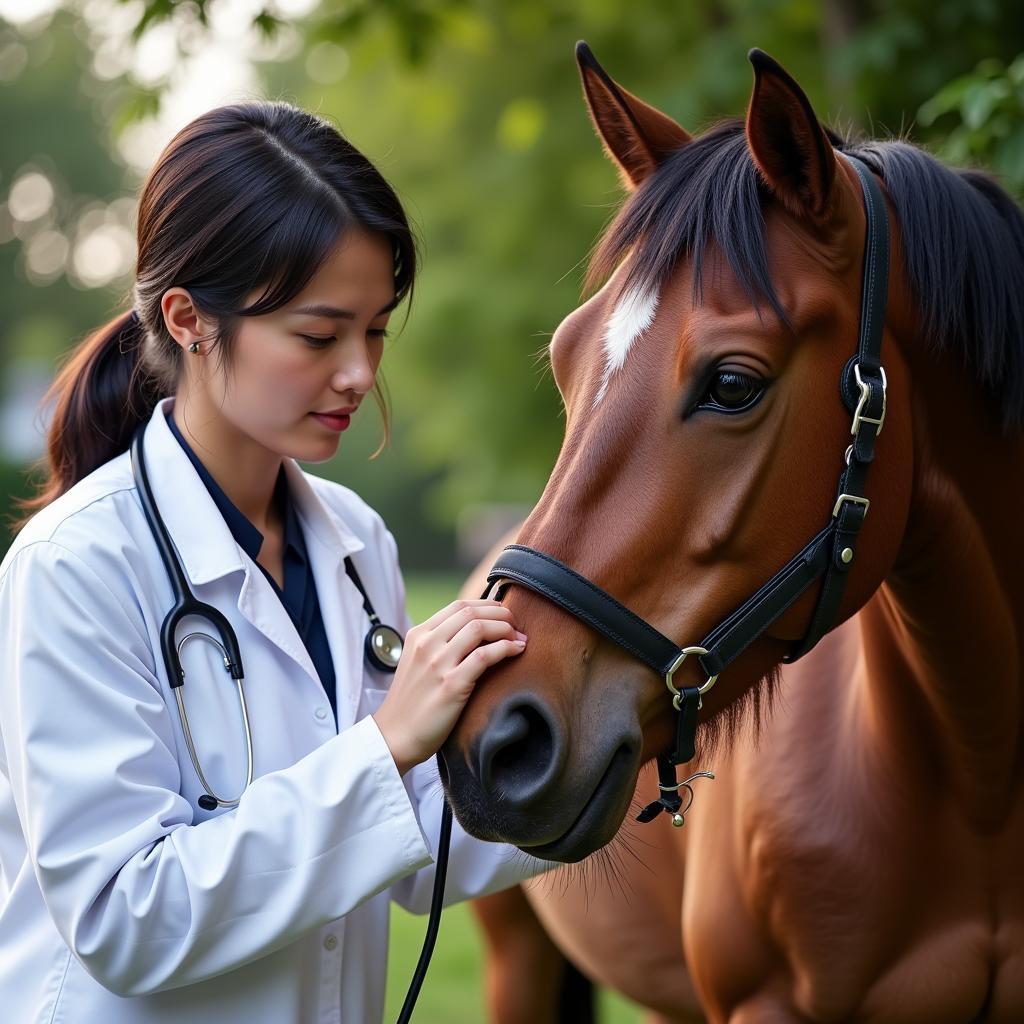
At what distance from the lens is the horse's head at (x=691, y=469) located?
168cm

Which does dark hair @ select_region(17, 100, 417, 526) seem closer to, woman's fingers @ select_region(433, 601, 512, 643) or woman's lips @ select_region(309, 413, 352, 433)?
woman's lips @ select_region(309, 413, 352, 433)

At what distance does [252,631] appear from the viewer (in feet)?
6.68

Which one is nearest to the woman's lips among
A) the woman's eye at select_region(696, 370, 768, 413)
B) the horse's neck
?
the woman's eye at select_region(696, 370, 768, 413)

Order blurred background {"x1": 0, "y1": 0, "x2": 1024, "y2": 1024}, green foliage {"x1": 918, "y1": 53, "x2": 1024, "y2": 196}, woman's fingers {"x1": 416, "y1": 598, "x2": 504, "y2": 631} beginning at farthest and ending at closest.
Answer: blurred background {"x1": 0, "y1": 0, "x2": 1024, "y2": 1024} → green foliage {"x1": 918, "y1": 53, "x2": 1024, "y2": 196} → woman's fingers {"x1": 416, "y1": 598, "x2": 504, "y2": 631}

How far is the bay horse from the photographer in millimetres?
1745

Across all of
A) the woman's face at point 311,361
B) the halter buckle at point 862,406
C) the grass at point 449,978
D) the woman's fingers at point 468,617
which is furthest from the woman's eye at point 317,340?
the grass at point 449,978

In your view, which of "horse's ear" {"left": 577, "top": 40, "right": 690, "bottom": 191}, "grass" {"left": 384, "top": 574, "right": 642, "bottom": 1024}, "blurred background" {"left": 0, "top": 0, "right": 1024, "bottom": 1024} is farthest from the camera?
"grass" {"left": 384, "top": 574, "right": 642, "bottom": 1024}

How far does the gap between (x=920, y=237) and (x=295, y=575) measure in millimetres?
1233

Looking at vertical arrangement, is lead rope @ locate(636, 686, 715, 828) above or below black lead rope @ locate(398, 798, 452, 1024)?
above

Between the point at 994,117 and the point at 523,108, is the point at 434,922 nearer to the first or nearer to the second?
the point at 994,117

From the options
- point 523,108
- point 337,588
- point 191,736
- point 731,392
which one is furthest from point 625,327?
point 523,108

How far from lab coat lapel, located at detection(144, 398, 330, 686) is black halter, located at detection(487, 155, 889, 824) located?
44 centimetres

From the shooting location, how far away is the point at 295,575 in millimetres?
2283

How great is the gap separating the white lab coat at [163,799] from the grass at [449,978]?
3.27 metres
